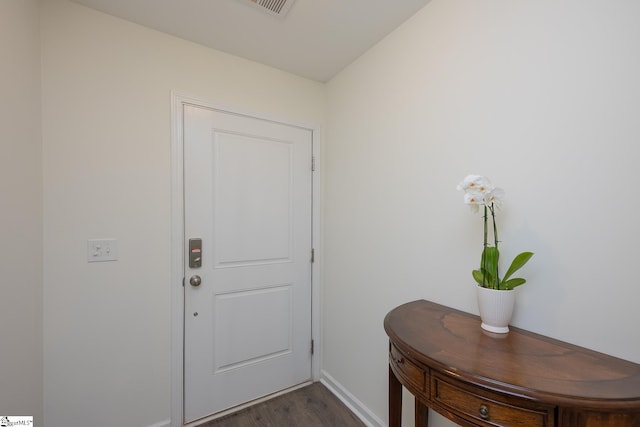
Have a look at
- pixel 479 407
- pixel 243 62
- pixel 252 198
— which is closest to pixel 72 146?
pixel 252 198

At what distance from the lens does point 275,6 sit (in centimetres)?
143

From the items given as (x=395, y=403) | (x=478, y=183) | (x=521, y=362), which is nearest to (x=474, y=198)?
(x=478, y=183)

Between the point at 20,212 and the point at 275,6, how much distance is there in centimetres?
158

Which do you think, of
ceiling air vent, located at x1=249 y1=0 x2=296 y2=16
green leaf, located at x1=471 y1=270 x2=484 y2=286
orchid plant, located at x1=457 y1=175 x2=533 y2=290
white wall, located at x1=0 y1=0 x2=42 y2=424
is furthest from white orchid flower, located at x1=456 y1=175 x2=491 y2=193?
white wall, located at x1=0 y1=0 x2=42 y2=424

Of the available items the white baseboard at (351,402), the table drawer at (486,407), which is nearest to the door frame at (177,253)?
the white baseboard at (351,402)

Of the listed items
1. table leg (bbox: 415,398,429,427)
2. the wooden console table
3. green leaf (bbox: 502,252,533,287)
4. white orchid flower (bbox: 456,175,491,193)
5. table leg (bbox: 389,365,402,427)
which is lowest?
table leg (bbox: 415,398,429,427)

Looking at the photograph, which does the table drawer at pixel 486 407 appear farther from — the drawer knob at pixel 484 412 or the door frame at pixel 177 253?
the door frame at pixel 177 253

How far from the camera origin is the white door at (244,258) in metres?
1.76

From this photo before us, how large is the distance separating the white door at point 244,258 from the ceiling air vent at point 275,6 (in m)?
0.68

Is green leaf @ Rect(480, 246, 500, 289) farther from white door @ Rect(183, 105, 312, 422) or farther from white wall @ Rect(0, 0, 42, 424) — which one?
white wall @ Rect(0, 0, 42, 424)

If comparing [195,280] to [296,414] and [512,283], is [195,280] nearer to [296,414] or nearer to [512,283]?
[296,414]

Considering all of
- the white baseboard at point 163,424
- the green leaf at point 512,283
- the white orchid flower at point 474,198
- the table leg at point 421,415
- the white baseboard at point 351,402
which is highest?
the white orchid flower at point 474,198

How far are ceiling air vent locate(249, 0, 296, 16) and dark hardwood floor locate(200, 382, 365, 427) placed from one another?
8.27 ft

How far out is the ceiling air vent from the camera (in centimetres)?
140
